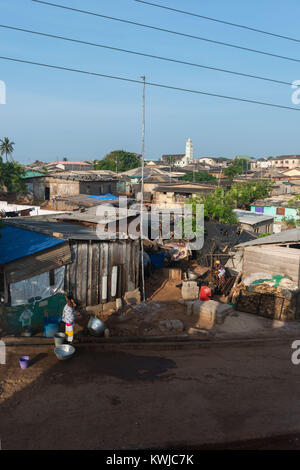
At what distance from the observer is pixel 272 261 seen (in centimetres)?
1350

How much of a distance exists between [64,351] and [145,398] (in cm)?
243

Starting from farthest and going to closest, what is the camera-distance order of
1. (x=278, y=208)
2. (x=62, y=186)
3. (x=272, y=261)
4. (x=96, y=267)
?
1. (x=62, y=186)
2. (x=278, y=208)
3. (x=272, y=261)
4. (x=96, y=267)

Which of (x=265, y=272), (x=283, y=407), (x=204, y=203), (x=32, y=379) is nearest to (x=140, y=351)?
(x=32, y=379)

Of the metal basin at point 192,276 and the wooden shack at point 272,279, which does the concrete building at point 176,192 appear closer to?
the metal basin at point 192,276

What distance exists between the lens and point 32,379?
25.2ft

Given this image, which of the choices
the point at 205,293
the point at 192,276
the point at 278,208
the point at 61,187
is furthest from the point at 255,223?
the point at 61,187

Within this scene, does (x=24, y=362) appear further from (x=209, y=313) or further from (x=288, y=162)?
(x=288, y=162)

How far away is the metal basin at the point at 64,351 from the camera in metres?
8.40

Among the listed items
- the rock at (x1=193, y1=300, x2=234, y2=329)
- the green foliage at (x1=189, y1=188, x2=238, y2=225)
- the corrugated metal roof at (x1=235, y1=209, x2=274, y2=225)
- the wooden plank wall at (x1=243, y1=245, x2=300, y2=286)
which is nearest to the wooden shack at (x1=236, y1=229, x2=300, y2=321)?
the wooden plank wall at (x1=243, y1=245, x2=300, y2=286)

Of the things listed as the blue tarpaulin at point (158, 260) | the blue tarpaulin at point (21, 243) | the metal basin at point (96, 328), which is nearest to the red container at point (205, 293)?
the blue tarpaulin at point (158, 260)

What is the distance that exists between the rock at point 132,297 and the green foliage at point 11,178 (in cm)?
2675

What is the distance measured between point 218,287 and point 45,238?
7.67 meters

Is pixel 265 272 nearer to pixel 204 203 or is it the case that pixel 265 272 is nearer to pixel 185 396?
pixel 185 396
